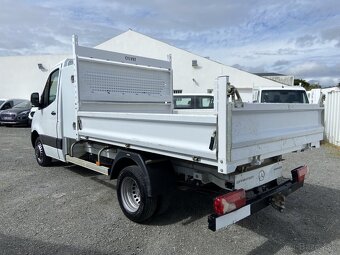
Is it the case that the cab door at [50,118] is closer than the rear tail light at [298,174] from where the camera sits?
No

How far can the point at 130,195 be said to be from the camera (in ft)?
16.4

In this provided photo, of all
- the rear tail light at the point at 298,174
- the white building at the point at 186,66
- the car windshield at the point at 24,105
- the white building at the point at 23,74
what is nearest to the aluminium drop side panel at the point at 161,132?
the rear tail light at the point at 298,174

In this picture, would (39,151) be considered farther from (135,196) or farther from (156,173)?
(156,173)

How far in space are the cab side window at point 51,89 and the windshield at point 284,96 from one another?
24.7 feet

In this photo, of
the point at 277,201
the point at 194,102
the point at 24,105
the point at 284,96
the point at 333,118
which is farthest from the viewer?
the point at 24,105

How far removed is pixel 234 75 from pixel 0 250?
2294 cm

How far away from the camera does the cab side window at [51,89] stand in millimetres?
7196

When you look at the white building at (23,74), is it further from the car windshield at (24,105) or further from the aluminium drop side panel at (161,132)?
the aluminium drop side panel at (161,132)

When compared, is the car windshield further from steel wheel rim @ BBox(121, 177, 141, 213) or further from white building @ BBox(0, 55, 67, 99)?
steel wheel rim @ BBox(121, 177, 141, 213)

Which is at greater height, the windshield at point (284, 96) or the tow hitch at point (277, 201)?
the windshield at point (284, 96)

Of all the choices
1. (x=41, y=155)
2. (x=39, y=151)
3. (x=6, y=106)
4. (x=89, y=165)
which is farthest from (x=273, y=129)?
(x=6, y=106)

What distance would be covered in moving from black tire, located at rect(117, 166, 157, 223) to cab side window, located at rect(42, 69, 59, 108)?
126 inches

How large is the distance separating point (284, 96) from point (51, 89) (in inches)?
318

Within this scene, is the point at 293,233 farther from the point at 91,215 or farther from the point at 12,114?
the point at 12,114
